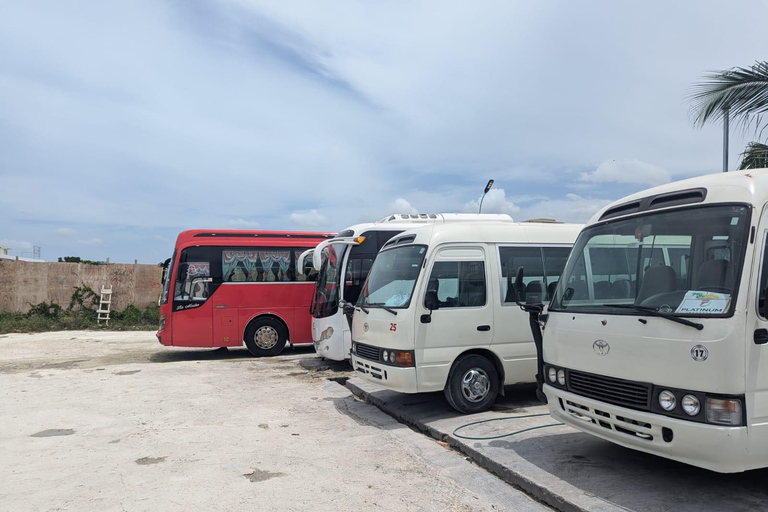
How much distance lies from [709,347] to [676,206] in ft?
4.40

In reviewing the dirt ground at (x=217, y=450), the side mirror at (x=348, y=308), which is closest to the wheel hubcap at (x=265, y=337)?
the dirt ground at (x=217, y=450)

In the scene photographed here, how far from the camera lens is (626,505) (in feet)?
14.7

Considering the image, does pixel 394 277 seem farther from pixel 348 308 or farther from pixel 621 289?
pixel 621 289

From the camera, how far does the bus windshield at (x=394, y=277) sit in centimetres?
779

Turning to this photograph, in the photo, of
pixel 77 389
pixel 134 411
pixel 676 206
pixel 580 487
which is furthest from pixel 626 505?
pixel 77 389

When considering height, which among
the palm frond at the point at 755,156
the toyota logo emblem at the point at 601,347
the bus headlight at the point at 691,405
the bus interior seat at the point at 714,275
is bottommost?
the bus headlight at the point at 691,405

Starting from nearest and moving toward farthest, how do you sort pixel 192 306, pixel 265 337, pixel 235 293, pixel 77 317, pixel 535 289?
pixel 535 289 < pixel 192 306 < pixel 235 293 < pixel 265 337 < pixel 77 317

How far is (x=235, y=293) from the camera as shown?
14016 millimetres

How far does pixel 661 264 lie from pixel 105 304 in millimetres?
22838

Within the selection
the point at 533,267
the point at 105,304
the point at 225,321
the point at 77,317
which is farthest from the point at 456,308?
the point at 77,317

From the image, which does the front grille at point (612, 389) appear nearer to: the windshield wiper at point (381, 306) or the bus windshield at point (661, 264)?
the bus windshield at point (661, 264)

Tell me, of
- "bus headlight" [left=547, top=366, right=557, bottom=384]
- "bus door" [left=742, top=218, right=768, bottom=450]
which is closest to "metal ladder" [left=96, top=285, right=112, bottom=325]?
"bus headlight" [left=547, top=366, right=557, bottom=384]

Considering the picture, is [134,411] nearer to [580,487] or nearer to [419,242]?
[419,242]

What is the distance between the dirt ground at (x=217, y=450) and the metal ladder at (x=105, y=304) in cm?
1141
